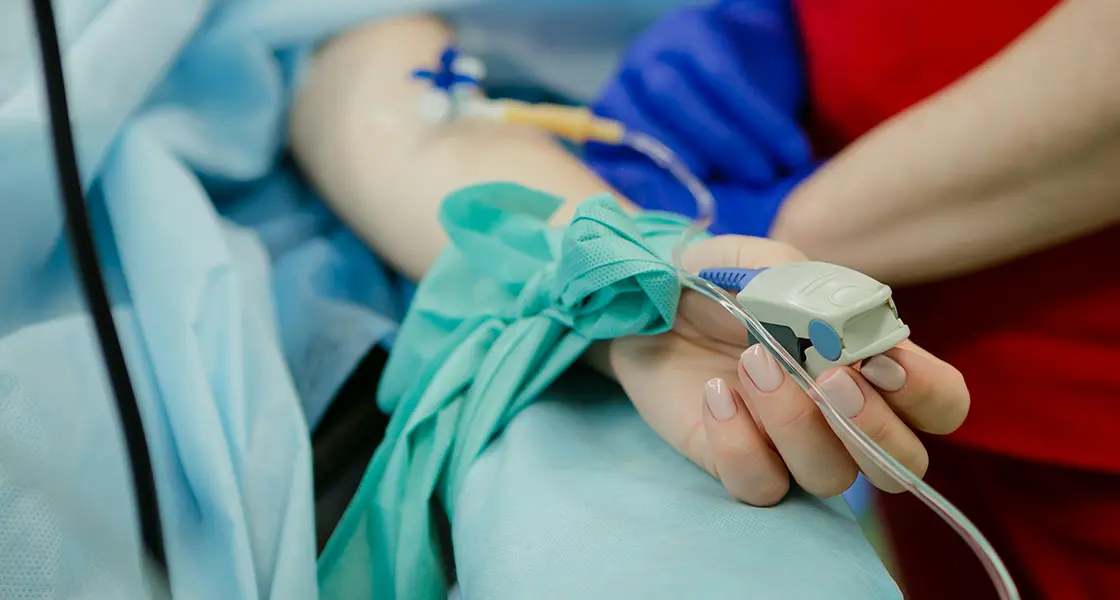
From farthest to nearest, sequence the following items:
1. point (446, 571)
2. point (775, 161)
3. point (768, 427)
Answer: point (775, 161) → point (446, 571) → point (768, 427)

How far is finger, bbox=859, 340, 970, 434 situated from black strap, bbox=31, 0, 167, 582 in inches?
12.4

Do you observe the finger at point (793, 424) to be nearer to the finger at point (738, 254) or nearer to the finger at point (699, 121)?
the finger at point (738, 254)

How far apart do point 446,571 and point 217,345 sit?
19 centimetres

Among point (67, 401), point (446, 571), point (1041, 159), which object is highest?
point (1041, 159)

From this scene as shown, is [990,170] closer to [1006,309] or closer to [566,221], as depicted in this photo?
[1006,309]

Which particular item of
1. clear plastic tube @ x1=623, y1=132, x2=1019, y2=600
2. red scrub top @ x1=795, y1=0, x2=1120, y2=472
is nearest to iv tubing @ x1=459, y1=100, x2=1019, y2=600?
clear plastic tube @ x1=623, y1=132, x2=1019, y2=600

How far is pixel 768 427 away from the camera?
0.34 m

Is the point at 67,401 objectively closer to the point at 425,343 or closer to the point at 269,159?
the point at 425,343

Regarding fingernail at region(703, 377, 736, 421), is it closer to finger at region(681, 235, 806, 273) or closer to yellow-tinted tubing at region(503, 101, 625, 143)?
finger at region(681, 235, 806, 273)

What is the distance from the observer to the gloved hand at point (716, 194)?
1.85ft

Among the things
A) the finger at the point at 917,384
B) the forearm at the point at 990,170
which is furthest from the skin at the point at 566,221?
the forearm at the point at 990,170

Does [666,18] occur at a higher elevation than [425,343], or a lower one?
higher

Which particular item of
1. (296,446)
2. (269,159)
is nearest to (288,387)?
(296,446)

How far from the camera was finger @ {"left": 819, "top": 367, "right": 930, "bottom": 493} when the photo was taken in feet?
0.99
